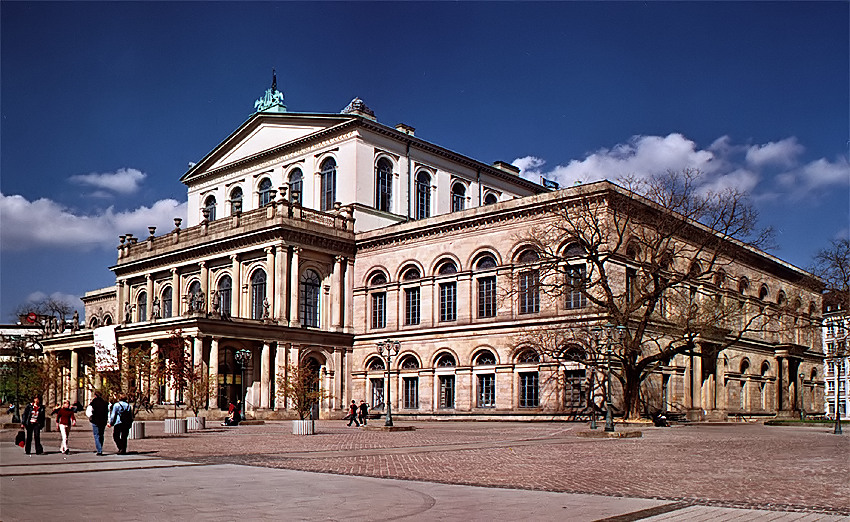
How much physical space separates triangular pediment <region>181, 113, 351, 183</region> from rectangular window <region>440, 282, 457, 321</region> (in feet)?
45.8

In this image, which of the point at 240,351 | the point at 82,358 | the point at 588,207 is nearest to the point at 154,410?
the point at 240,351

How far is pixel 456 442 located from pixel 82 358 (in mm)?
45919

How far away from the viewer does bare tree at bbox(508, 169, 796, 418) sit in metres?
40.3

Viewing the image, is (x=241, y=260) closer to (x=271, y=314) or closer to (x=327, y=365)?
(x=271, y=314)

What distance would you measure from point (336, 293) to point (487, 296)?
36.6 feet

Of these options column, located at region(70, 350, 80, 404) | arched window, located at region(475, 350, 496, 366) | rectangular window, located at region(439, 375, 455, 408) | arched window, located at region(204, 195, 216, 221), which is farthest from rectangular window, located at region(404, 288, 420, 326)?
column, located at region(70, 350, 80, 404)

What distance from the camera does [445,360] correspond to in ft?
173

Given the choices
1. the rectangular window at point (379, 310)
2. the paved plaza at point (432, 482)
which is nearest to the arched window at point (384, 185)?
the rectangular window at point (379, 310)

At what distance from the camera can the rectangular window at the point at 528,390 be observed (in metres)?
47.8

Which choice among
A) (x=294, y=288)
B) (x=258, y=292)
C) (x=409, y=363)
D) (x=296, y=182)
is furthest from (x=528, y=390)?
(x=296, y=182)

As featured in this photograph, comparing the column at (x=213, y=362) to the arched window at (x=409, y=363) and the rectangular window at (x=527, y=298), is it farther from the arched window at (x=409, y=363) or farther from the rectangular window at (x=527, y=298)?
the rectangular window at (x=527, y=298)

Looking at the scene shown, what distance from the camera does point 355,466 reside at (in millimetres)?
17891

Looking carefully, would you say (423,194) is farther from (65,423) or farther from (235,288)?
(65,423)

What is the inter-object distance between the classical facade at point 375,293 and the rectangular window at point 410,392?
97 mm
